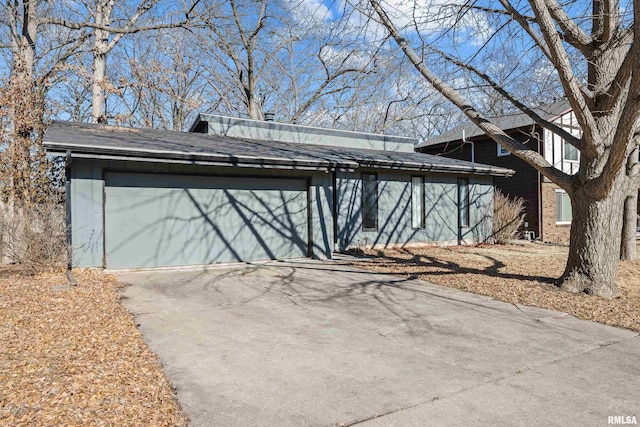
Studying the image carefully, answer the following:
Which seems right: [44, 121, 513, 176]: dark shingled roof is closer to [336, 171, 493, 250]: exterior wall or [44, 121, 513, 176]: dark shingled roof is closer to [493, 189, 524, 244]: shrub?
[336, 171, 493, 250]: exterior wall

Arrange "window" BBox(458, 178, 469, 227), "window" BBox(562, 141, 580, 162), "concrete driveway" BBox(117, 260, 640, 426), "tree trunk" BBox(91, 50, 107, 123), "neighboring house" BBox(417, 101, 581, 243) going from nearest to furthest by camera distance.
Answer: "concrete driveway" BBox(117, 260, 640, 426), "window" BBox(458, 178, 469, 227), "tree trunk" BBox(91, 50, 107, 123), "neighboring house" BBox(417, 101, 581, 243), "window" BBox(562, 141, 580, 162)

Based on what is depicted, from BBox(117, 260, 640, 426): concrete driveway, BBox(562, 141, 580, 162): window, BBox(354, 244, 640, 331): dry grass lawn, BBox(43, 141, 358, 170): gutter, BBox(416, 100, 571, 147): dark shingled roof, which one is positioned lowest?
BBox(117, 260, 640, 426): concrete driveway

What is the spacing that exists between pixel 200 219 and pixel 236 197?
99 cm

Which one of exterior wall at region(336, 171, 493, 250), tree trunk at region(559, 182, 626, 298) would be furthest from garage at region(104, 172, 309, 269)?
tree trunk at region(559, 182, 626, 298)

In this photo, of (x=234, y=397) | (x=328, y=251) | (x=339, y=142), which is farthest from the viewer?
(x=339, y=142)

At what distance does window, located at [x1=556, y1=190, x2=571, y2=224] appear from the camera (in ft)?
60.9

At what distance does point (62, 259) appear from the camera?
7.84 m

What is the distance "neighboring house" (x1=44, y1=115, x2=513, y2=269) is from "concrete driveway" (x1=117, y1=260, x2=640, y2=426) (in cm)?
218

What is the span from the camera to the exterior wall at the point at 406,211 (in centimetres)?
1232

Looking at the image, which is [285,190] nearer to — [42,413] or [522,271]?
[522,271]

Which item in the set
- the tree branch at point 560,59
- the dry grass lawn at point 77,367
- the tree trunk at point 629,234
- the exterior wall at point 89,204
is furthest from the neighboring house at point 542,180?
the dry grass lawn at point 77,367

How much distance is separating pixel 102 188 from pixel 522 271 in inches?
342

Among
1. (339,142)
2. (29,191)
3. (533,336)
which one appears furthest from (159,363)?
(339,142)

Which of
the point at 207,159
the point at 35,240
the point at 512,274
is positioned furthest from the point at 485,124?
the point at 35,240
